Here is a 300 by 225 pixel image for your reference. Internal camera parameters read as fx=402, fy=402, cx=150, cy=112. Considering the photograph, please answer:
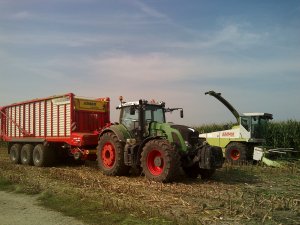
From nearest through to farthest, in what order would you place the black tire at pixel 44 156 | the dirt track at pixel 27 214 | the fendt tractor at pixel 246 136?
the dirt track at pixel 27 214 < the black tire at pixel 44 156 < the fendt tractor at pixel 246 136

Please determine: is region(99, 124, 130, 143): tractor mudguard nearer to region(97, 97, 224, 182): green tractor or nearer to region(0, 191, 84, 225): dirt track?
region(97, 97, 224, 182): green tractor

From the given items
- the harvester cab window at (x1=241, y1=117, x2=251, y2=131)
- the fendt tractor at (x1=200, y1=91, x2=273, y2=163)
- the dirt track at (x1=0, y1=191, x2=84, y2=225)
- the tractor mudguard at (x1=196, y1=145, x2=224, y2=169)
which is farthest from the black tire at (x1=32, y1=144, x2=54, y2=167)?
the harvester cab window at (x1=241, y1=117, x2=251, y2=131)

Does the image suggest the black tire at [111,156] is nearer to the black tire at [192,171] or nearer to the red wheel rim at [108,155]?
the red wheel rim at [108,155]

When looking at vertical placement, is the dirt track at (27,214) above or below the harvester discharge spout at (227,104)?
below

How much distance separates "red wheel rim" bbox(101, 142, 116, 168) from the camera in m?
12.8

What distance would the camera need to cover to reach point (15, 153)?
1797 cm

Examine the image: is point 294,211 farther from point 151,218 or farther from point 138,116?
point 138,116

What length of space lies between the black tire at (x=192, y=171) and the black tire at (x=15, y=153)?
8.56 m

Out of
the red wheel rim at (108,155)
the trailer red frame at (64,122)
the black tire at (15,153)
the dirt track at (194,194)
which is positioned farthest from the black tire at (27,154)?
the red wheel rim at (108,155)

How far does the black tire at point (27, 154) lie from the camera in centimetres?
1680

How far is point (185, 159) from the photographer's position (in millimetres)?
11773

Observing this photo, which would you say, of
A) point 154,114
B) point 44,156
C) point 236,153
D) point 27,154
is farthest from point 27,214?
point 236,153

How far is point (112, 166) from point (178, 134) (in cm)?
254

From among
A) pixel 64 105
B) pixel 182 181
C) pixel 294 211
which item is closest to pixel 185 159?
pixel 182 181
